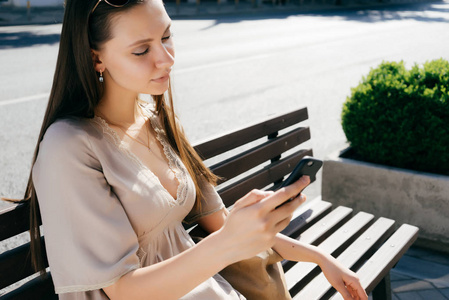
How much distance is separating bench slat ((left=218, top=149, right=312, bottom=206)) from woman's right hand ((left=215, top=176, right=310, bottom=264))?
56.9 inches

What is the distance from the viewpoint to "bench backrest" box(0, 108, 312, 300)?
1.80 metres

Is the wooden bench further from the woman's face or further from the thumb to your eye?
the woman's face

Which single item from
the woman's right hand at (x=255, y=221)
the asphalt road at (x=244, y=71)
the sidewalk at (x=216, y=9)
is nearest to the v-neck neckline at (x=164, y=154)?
the woman's right hand at (x=255, y=221)

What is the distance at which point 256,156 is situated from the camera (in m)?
3.13

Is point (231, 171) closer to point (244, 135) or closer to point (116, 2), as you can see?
point (244, 135)

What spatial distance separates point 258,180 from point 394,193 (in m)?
1.28

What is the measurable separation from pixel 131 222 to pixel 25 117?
6.00 metres

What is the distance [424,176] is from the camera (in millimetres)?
3771

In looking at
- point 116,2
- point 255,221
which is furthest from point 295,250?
point 116,2

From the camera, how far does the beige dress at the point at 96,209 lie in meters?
1.53

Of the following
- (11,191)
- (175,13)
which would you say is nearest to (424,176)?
(11,191)

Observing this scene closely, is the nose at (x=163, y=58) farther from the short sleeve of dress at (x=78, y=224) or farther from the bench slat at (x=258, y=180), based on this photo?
the bench slat at (x=258, y=180)

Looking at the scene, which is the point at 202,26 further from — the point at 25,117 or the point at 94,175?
the point at 94,175

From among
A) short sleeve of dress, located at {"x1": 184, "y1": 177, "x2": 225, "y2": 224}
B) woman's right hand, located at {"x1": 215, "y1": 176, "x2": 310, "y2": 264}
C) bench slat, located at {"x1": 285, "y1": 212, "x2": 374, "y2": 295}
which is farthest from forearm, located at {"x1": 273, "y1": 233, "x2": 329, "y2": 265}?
woman's right hand, located at {"x1": 215, "y1": 176, "x2": 310, "y2": 264}
